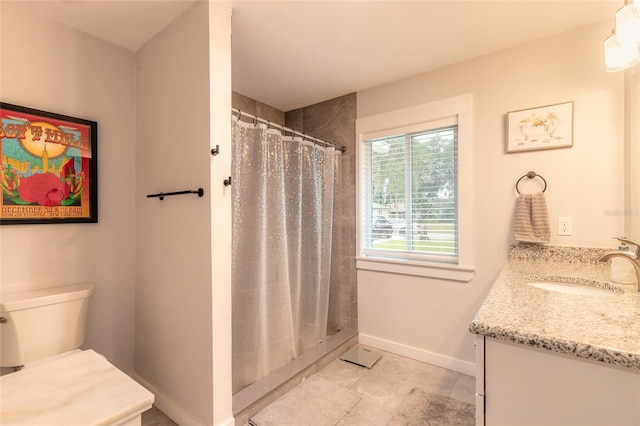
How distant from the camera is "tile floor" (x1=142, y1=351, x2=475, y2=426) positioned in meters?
1.66

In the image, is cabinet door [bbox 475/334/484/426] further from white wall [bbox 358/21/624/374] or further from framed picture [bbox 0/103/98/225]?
framed picture [bbox 0/103/98/225]

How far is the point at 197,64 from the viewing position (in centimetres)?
153

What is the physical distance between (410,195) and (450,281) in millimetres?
760

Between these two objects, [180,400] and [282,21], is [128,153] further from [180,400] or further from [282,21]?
[180,400]

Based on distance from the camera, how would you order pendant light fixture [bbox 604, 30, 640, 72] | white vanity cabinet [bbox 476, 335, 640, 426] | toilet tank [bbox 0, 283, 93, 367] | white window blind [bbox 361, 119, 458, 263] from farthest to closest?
white window blind [bbox 361, 119, 458, 263], toilet tank [bbox 0, 283, 93, 367], pendant light fixture [bbox 604, 30, 640, 72], white vanity cabinet [bbox 476, 335, 640, 426]

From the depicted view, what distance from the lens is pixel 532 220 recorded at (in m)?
1.81

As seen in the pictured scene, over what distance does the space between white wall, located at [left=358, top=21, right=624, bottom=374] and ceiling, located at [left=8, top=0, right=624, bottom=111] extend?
0.15 metres

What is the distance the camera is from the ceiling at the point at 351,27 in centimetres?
155

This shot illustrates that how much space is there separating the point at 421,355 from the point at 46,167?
2866 millimetres

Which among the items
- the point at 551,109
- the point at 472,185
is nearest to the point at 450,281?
the point at 472,185

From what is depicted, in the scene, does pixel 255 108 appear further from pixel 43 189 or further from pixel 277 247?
pixel 43 189

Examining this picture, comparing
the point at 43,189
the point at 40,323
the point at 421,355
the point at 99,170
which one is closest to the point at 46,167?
the point at 43,189

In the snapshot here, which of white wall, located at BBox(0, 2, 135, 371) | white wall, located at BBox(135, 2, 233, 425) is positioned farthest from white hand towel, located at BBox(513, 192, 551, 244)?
white wall, located at BBox(0, 2, 135, 371)

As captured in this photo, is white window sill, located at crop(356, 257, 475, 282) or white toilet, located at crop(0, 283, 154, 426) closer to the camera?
white toilet, located at crop(0, 283, 154, 426)
